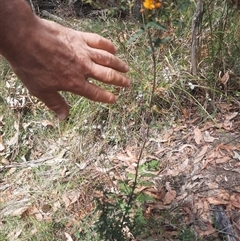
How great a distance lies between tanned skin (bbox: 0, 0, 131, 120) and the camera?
4.12 ft

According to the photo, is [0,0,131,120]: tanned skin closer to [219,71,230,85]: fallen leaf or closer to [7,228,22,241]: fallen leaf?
[7,228,22,241]: fallen leaf

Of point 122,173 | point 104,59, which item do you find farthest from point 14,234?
point 104,59

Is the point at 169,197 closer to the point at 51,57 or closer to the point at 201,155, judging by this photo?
the point at 201,155

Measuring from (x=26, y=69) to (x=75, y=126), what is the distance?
6.10ft

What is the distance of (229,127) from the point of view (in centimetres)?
281

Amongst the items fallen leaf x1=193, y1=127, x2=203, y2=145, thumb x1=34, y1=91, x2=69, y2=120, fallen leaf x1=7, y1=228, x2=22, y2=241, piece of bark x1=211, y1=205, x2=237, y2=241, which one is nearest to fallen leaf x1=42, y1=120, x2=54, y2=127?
fallen leaf x1=7, y1=228, x2=22, y2=241

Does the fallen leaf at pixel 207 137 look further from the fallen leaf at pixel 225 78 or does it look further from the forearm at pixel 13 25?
the forearm at pixel 13 25

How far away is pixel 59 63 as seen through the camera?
4.39 ft

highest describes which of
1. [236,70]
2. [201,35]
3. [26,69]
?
[26,69]

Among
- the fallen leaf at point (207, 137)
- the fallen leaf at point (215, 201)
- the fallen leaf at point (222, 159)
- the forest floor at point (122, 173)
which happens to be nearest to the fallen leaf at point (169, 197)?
the forest floor at point (122, 173)

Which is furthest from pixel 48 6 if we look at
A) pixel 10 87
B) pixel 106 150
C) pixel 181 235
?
pixel 181 235

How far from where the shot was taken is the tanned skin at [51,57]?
126 cm

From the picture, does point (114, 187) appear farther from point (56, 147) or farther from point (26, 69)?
point (26, 69)

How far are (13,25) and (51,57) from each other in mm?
163
